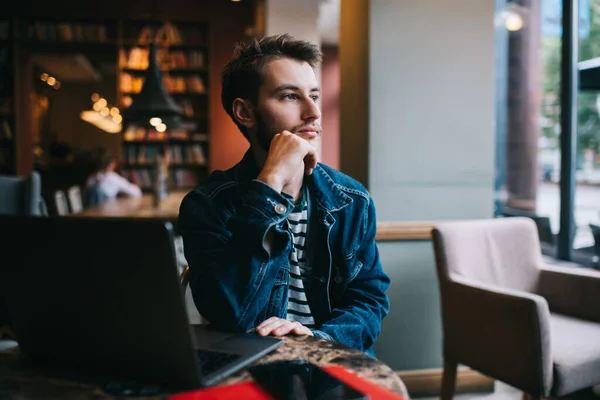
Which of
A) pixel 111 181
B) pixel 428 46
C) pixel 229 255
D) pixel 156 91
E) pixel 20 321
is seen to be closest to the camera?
pixel 20 321

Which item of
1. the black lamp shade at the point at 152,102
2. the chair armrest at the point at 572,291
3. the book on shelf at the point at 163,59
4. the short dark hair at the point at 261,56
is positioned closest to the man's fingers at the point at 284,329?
the short dark hair at the point at 261,56

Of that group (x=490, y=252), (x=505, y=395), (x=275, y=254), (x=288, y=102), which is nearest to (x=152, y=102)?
(x=490, y=252)

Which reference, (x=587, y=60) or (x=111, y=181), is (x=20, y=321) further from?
(x=111, y=181)

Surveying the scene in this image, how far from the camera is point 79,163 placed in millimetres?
9406

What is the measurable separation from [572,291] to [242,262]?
6.14 ft

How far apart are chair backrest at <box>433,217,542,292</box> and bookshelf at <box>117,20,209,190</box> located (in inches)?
222

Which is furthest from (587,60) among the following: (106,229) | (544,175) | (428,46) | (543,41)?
(106,229)

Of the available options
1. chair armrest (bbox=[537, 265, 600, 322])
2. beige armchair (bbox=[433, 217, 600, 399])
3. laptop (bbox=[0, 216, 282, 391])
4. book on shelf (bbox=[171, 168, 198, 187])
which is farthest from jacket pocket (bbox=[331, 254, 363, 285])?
book on shelf (bbox=[171, 168, 198, 187])

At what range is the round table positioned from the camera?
76 centimetres

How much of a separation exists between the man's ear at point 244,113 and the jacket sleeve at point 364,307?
399 millimetres

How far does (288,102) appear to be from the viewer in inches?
53.1

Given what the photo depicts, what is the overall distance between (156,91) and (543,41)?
3048 mm

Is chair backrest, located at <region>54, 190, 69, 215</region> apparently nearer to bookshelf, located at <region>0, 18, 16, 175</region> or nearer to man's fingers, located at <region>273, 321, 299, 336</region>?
bookshelf, located at <region>0, 18, 16, 175</region>

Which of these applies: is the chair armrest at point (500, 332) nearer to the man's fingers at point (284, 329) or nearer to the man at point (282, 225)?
the man at point (282, 225)
